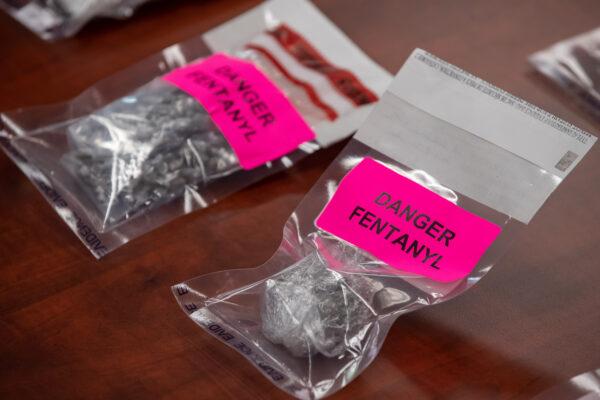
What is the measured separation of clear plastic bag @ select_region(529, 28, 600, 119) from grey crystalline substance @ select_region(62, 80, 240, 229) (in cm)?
37

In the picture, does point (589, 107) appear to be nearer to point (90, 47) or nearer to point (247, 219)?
point (247, 219)

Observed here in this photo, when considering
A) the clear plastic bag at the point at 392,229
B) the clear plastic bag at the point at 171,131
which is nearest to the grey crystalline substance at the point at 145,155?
the clear plastic bag at the point at 171,131

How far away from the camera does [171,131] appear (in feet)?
2.15

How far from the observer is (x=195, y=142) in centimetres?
66

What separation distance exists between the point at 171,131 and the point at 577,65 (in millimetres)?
455

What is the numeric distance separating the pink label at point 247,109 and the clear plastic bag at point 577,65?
29cm

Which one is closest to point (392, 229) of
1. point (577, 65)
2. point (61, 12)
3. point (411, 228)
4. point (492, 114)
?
point (411, 228)

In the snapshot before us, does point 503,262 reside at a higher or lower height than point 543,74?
lower

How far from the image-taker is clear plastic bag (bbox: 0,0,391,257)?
0.65 metres

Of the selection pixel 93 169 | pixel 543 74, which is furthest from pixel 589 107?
pixel 93 169

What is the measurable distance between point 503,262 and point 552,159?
10 centimetres

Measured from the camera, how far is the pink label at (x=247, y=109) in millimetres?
670

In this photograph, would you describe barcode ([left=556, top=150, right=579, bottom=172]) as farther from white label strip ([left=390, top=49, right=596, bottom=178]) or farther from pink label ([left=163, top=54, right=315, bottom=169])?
pink label ([left=163, top=54, right=315, bottom=169])

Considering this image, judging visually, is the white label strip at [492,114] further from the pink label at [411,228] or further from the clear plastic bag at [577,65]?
the clear plastic bag at [577,65]
